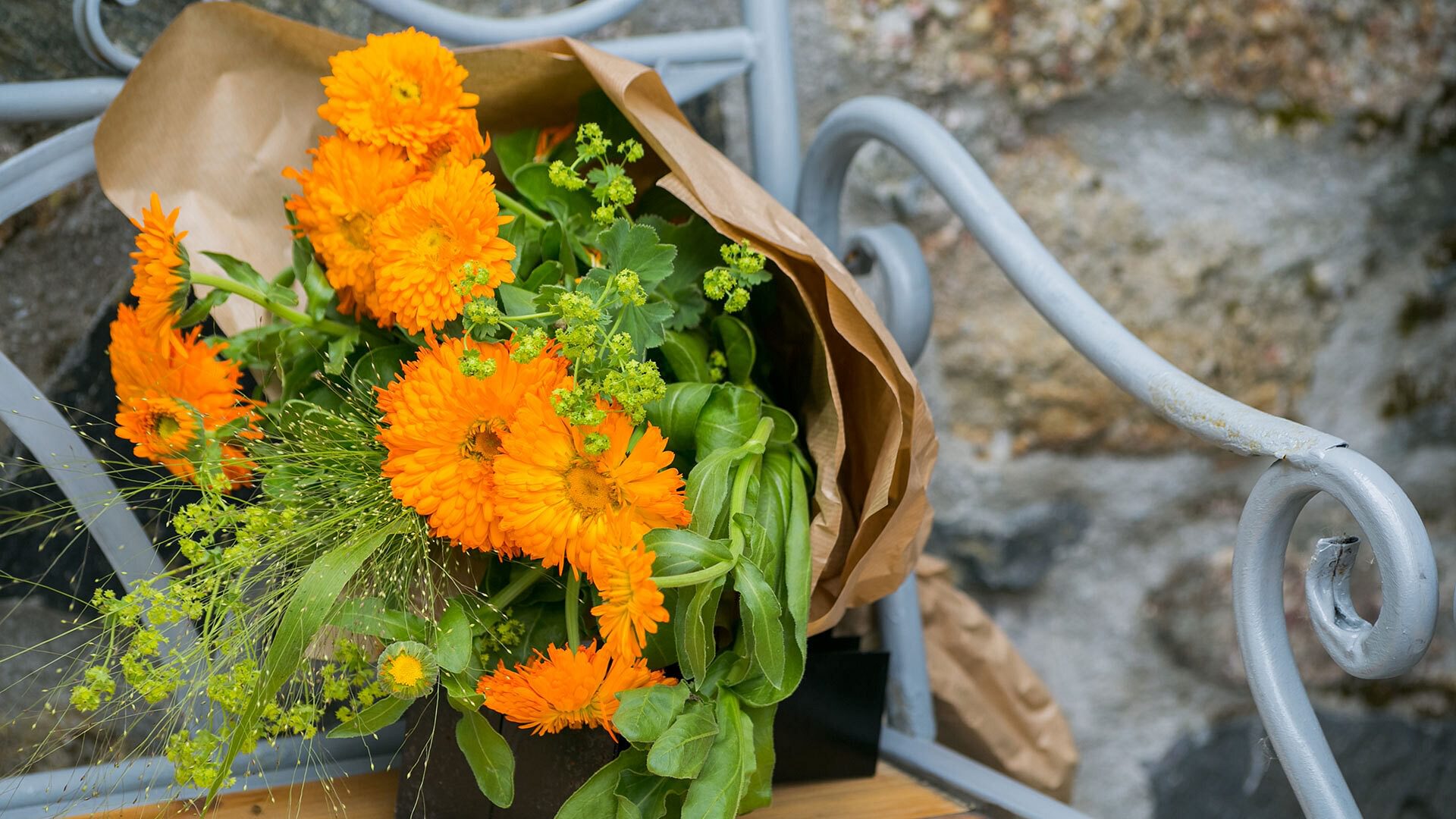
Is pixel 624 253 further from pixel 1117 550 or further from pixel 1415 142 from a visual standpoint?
pixel 1415 142

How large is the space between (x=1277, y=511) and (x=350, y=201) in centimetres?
46

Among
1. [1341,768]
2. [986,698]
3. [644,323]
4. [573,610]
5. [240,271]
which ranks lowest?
[1341,768]

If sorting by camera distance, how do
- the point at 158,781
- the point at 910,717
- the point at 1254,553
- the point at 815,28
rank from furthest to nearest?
the point at 815,28, the point at 910,717, the point at 158,781, the point at 1254,553

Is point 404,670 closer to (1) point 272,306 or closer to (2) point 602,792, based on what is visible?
(2) point 602,792

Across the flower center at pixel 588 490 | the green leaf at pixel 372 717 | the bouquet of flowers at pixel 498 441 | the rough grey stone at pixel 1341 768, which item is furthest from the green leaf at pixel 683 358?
the rough grey stone at pixel 1341 768

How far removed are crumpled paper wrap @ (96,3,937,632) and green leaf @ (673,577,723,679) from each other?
0.07 metres

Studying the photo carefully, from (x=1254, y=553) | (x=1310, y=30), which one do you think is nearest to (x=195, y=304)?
(x=1254, y=553)

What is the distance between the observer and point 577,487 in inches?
17.9

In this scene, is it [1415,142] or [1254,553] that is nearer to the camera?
[1254,553]

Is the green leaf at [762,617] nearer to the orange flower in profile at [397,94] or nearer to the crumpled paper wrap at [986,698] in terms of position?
the orange flower in profile at [397,94]

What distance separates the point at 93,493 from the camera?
2.12ft

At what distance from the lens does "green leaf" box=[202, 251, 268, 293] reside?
0.55m

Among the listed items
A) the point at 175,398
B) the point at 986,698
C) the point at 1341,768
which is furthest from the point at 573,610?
the point at 1341,768

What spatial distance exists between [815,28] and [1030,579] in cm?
56
